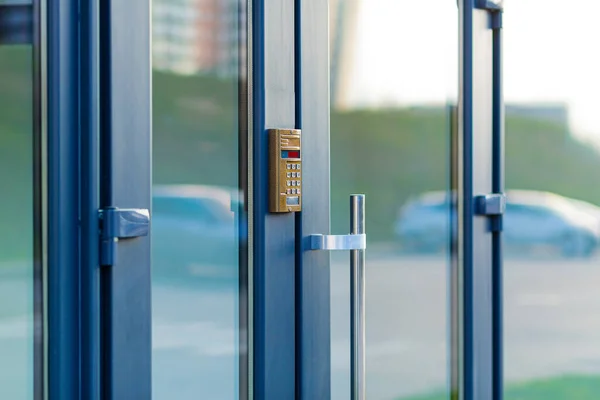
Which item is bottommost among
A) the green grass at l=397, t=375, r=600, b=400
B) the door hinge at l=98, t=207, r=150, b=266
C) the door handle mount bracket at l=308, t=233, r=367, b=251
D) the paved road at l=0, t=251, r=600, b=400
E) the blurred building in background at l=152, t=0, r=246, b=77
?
the green grass at l=397, t=375, r=600, b=400

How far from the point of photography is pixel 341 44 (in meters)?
1.98

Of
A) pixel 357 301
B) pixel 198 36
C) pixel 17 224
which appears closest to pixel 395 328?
pixel 357 301

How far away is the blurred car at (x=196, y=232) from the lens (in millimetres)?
1635

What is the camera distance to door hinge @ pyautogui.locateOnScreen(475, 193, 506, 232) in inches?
90.9

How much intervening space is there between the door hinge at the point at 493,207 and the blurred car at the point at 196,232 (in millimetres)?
770

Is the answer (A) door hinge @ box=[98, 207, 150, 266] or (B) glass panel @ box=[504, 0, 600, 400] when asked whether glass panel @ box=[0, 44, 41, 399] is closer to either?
(A) door hinge @ box=[98, 207, 150, 266]

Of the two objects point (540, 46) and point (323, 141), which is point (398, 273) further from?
point (540, 46)

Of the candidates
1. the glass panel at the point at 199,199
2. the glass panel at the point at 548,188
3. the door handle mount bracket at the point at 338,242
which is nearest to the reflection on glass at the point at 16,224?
the glass panel at the point at 199,199

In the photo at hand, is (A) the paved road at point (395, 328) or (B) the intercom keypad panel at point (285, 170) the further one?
(B) the intercom keypad panel at point (285, 170)

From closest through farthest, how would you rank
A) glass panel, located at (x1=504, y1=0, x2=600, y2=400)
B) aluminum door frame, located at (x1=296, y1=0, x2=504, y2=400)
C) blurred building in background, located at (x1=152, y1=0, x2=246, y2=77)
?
blurred building in background, located at (x1=152, y1=0, x2=246, y2=77)
aluminum door frame, located at (x1=296, y1=0, x2=504, y2=400)
glass panel, located at (x1=504, y1=0, x2=600, y2=400)

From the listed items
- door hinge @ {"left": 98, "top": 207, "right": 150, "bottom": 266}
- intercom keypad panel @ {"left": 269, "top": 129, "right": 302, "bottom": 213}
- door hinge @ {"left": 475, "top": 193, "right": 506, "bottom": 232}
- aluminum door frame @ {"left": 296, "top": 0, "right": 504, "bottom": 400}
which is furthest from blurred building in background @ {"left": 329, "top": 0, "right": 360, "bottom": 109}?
door hinge @ {"left": 98, "top": 207, "right": 150, "bottom": 266}

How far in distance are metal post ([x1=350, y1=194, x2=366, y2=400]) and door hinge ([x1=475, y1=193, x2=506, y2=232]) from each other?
1.80 feet

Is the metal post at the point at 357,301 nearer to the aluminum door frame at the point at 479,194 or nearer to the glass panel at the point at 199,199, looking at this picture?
the glass panel at the point at 199,199

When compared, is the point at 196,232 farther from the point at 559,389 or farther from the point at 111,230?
the point at 559,389
